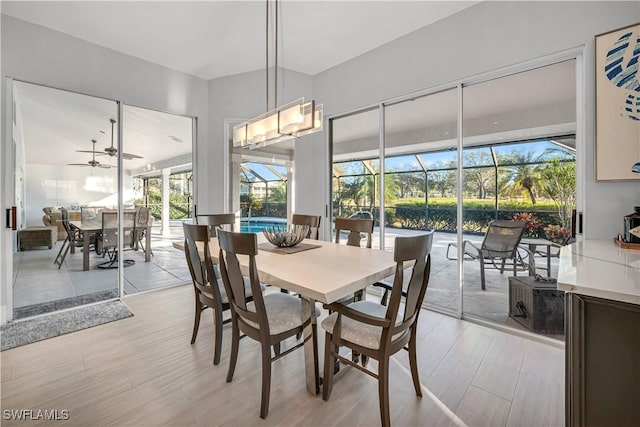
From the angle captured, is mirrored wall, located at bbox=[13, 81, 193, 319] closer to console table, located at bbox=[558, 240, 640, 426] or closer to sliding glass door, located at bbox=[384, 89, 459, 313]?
sliding glass door, located at bbox=[384, 89, 459, 313]

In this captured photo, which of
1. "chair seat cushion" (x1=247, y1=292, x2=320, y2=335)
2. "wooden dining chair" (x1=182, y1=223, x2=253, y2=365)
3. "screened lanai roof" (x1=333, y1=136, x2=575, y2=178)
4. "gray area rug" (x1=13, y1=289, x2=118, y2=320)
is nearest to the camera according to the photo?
"chair seat cushion" (x1=247, y1=292, x2=320, y2=335)

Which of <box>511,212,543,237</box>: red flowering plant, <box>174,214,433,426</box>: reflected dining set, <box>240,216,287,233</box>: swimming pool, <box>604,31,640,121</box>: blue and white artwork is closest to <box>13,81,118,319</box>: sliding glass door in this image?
<box>240,216,287,233</box>: swimming pool

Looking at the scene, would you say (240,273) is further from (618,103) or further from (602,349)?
(618,103)

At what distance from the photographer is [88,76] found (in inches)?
122

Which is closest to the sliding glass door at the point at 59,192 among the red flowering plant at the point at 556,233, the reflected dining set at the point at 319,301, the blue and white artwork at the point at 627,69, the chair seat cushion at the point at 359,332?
Answer: the reflected dining set at the point at 319,301

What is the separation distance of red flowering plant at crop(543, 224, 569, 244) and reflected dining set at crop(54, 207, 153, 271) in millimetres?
4432

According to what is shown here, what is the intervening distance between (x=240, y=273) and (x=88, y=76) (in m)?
3.12

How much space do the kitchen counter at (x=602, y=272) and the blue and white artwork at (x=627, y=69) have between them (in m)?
0.95

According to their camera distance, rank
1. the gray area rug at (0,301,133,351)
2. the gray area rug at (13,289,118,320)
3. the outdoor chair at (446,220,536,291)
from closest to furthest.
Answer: the gray area rug at (0,301,133,351)
the outdoor chair at (446,220,536,291)
the gray area rug at (13,289,118,320)

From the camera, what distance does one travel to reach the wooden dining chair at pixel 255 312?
153 centimetres

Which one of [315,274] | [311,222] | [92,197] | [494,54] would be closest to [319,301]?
[315,274]

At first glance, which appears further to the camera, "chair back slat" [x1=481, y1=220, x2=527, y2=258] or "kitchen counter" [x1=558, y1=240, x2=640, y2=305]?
"chair back slat" [x1=481, y1=220, x2=527, y2=258]

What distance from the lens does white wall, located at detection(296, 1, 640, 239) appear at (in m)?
2.00

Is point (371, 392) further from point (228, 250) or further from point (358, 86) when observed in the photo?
point (358, 86)
